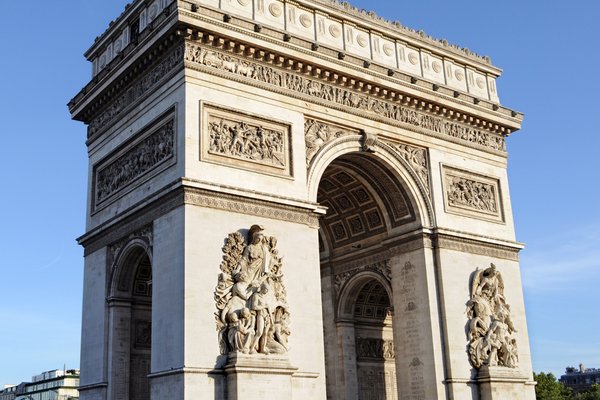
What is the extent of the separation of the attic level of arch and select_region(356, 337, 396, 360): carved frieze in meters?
8.23

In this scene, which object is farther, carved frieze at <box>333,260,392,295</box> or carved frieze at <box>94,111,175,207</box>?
carved frieze at <box>333,260,392,295</box>

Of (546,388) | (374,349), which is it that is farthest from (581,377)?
(374,349)

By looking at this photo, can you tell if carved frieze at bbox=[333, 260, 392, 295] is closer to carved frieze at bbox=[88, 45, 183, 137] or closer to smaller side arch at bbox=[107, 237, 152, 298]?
smaller side arch at bbox=[107, 237, 152, 298]

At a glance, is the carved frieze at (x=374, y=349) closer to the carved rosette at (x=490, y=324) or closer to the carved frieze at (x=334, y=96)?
the carved rosette at (x=490, y=324)

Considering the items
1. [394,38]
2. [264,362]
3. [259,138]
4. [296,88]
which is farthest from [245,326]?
[394,38]

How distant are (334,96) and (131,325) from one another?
29.5ft

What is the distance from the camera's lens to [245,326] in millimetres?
18672

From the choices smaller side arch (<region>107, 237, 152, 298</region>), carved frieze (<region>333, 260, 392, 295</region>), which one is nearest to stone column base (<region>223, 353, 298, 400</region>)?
smaller side arch (<region>107, 237, 152, 298</region>)

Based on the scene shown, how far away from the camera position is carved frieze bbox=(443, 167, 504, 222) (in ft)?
82.8

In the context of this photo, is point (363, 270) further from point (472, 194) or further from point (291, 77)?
point (291, 77)

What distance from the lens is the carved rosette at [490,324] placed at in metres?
23.6

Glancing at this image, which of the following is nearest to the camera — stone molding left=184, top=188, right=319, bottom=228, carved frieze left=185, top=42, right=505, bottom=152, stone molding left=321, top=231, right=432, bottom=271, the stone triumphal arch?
the stone triumphal arch

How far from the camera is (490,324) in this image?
24219mm

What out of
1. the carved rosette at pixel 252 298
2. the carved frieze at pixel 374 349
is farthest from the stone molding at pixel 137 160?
the carved frieze at pixel 374 349
